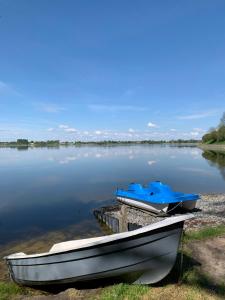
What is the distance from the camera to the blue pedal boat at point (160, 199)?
727 inches

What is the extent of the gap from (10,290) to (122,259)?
446cm

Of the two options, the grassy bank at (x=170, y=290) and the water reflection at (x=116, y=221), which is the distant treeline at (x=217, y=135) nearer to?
the water reflection at (x=116, y=221)

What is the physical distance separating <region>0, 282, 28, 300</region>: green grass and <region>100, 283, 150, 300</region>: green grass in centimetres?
319

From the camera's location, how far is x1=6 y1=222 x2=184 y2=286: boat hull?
287 inches

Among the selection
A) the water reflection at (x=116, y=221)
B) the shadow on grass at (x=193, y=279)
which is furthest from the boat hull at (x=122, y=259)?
the water reflection at (x=116, y=221)

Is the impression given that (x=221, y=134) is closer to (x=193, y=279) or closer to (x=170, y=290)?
(x=193, y=279)

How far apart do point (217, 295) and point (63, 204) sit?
18.7 meters

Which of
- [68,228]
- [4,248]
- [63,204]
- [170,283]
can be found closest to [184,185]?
[63,204]

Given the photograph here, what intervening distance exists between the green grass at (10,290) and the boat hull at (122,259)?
5.00ft

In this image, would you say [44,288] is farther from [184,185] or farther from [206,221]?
[184,185]

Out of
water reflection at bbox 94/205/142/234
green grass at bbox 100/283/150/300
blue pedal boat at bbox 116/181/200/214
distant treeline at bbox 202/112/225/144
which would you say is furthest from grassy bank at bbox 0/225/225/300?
distant treeline at bbox 202/112/225/144

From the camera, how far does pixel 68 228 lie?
→ 57.7 ft

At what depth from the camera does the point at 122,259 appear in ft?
24.7

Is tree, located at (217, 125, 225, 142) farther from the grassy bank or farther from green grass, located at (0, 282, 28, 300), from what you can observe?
green grass, located at (0, 282, 28, 300)
